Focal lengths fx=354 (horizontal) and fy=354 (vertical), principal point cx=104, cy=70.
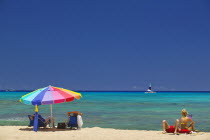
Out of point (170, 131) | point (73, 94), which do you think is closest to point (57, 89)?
point (73, 94)

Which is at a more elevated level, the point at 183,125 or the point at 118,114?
the point at 183,125

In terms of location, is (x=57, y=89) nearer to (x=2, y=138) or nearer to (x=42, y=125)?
(x=42, y=125)

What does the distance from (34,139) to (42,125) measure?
8.95ft

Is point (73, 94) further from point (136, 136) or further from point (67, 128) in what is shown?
point (136, 136)

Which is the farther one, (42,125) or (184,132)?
(42,125)

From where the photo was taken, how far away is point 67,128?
13750 millimetres

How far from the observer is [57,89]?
12.9m

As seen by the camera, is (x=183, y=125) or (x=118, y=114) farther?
(x=118, y=114)

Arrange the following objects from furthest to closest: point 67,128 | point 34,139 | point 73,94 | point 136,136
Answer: point 67,128 → point 73,94 → point 136,136 → point 34,139

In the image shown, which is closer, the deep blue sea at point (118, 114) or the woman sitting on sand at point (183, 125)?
the woman sitting on sand at point (183, 125)

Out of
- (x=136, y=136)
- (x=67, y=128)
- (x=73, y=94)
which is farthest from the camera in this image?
(x=67, y=128)

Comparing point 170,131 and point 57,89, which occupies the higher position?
point 57,89

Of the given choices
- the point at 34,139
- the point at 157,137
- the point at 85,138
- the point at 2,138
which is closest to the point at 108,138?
the point at 85,138

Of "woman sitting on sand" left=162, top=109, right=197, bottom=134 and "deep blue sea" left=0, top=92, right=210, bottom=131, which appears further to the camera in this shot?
"deep blue sea" left=0, top=92, right=210, bottom=131
